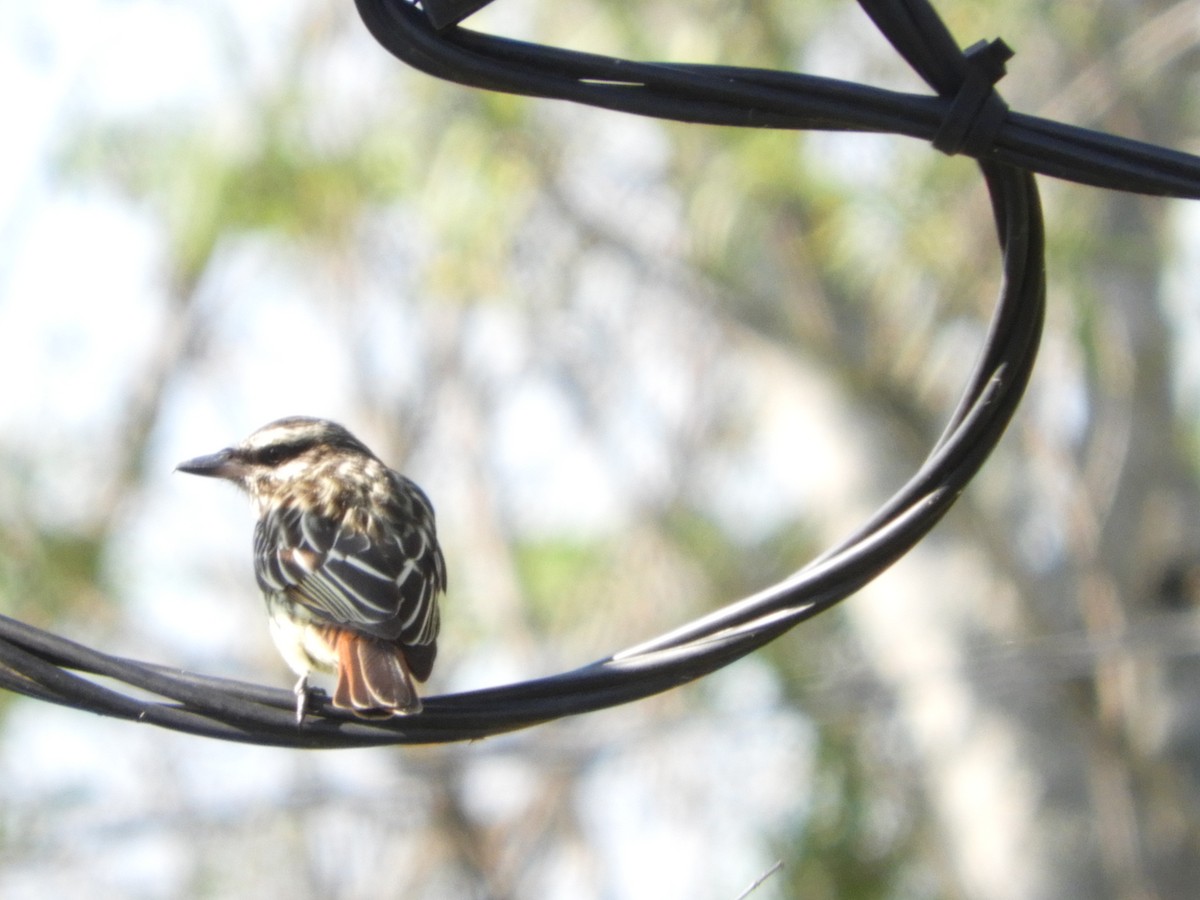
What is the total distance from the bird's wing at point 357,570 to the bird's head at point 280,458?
21.5 inches

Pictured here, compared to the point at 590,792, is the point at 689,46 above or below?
above

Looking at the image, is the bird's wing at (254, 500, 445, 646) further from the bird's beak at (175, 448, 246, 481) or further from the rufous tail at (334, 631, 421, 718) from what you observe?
the bird's beak at (175, 448, 246, 481)

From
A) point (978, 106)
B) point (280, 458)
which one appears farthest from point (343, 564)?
point (978, 106)

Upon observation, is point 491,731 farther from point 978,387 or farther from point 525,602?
point 525,602

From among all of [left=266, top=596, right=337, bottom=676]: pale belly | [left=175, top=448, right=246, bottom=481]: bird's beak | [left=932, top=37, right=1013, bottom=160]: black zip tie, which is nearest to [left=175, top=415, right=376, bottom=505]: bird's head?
[left=175, top=448, right=246, bottom=481]: bird's beak

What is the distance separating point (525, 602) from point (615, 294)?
246 centimetres

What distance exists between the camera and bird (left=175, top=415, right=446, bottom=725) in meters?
4.20

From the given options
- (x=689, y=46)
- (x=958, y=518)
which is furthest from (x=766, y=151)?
(x=958, y=518)

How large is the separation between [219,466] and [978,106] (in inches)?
154

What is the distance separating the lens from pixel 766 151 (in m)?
8.74

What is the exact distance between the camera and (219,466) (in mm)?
5902

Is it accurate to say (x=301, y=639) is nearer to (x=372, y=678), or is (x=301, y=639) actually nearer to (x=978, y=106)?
(x=372, y=678)

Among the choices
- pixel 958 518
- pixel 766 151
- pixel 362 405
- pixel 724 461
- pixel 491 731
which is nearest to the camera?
pixel 491 731

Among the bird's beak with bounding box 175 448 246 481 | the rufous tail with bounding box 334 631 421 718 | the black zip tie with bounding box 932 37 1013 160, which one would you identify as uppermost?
the bird's beak with bounding box 175 448 246 481
